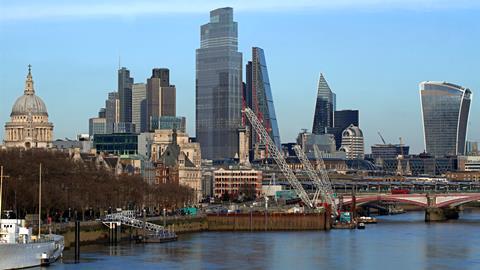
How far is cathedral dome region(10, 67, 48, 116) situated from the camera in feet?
557

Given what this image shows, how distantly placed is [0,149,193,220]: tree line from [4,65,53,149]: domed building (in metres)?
39.6

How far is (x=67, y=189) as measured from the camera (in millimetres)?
102562

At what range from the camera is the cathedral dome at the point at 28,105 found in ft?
557

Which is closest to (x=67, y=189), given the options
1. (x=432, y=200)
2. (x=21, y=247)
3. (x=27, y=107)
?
(x=21, y=247)

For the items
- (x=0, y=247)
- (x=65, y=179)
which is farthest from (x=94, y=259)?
(x=65, y=179)

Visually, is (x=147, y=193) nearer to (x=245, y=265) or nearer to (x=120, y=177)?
(x=120, y=177)

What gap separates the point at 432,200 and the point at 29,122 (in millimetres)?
54344

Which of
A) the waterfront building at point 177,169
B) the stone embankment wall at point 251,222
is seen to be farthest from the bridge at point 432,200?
the stone embankment wall at point 251,222

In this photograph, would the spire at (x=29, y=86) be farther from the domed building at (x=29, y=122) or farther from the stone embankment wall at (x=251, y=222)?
the stone embankment wall at (x=251, y=222)

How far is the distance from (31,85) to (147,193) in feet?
166

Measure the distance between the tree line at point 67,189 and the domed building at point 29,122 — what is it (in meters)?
39.6

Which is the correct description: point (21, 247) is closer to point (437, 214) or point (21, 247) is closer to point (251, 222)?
point (251, 222)

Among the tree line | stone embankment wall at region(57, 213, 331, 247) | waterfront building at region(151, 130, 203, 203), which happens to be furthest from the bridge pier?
the tree line

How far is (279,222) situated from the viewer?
125125 millimetres
